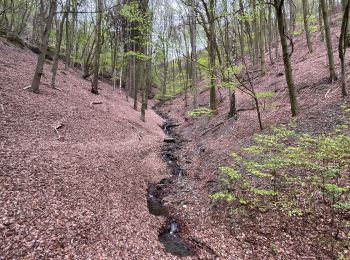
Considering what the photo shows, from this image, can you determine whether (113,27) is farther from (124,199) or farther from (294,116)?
(124,199)

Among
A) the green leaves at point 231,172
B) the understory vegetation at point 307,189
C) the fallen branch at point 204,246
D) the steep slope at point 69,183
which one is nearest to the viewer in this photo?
the steep slope at point 69,183

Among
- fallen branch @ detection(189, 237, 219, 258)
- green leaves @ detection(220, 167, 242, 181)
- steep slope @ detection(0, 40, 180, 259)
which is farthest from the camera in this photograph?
green leaves @ detection(220, 167, 242, 181)

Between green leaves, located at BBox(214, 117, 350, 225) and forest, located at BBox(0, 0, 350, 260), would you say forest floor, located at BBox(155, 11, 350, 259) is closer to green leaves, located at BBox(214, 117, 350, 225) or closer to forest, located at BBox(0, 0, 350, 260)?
forest, located at BBox(0, 0, 350, 260)

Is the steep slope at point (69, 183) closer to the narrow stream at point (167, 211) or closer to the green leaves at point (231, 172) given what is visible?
the narrow stream at point (167, 211)

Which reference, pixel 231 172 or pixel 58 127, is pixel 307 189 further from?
pixel 58 127

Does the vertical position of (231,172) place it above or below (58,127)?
below

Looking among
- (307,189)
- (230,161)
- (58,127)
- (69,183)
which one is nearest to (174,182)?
(230,161)

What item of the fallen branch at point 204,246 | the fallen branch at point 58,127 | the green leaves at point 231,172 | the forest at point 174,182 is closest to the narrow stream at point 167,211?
the forest at point 174,182

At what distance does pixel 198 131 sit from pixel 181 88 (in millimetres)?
20314

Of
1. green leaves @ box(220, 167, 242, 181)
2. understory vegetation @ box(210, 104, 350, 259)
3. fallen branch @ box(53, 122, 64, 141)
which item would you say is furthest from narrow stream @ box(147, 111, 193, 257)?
fallen branch @ box(53, 122, 64, 141)

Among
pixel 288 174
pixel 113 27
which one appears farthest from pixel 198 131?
pixel 113 27

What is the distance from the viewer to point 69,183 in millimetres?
7676

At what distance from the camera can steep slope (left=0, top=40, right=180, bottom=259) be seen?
549cm

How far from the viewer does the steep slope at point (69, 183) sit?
549 cm
